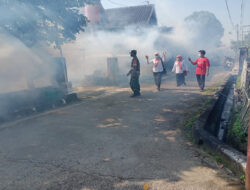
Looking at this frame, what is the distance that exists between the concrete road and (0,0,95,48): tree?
2.40 metres

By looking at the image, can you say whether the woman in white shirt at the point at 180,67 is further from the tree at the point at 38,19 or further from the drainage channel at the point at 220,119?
the tree at the point at 38,19

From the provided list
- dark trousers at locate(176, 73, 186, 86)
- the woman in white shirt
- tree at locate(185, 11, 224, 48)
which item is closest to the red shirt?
the woman in white shirt

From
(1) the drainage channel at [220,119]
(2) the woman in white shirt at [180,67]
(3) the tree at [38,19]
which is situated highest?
(3) the tree at [38,19]

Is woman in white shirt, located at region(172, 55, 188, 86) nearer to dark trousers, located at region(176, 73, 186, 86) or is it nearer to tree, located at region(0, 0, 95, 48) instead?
dark trousers, located at region(176, 73, 186, 86)

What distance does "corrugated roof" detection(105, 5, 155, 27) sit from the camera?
2356cm

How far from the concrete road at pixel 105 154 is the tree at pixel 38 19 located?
2.40 m

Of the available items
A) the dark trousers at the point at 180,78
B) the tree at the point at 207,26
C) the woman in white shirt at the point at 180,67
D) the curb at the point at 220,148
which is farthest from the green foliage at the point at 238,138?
the tree at the point at 207,26

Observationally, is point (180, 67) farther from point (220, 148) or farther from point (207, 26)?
point (207, 26)

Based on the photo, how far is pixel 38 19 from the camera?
20.3ft

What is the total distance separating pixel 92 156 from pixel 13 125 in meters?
2.70

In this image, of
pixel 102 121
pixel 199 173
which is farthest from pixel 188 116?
pixel 199 173

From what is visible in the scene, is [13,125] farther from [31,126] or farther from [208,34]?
[208,34]

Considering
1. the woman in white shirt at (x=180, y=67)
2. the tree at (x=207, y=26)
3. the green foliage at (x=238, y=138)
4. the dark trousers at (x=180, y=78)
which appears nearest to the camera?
the green foliage at (x=238, y=138)

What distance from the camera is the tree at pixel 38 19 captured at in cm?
572
